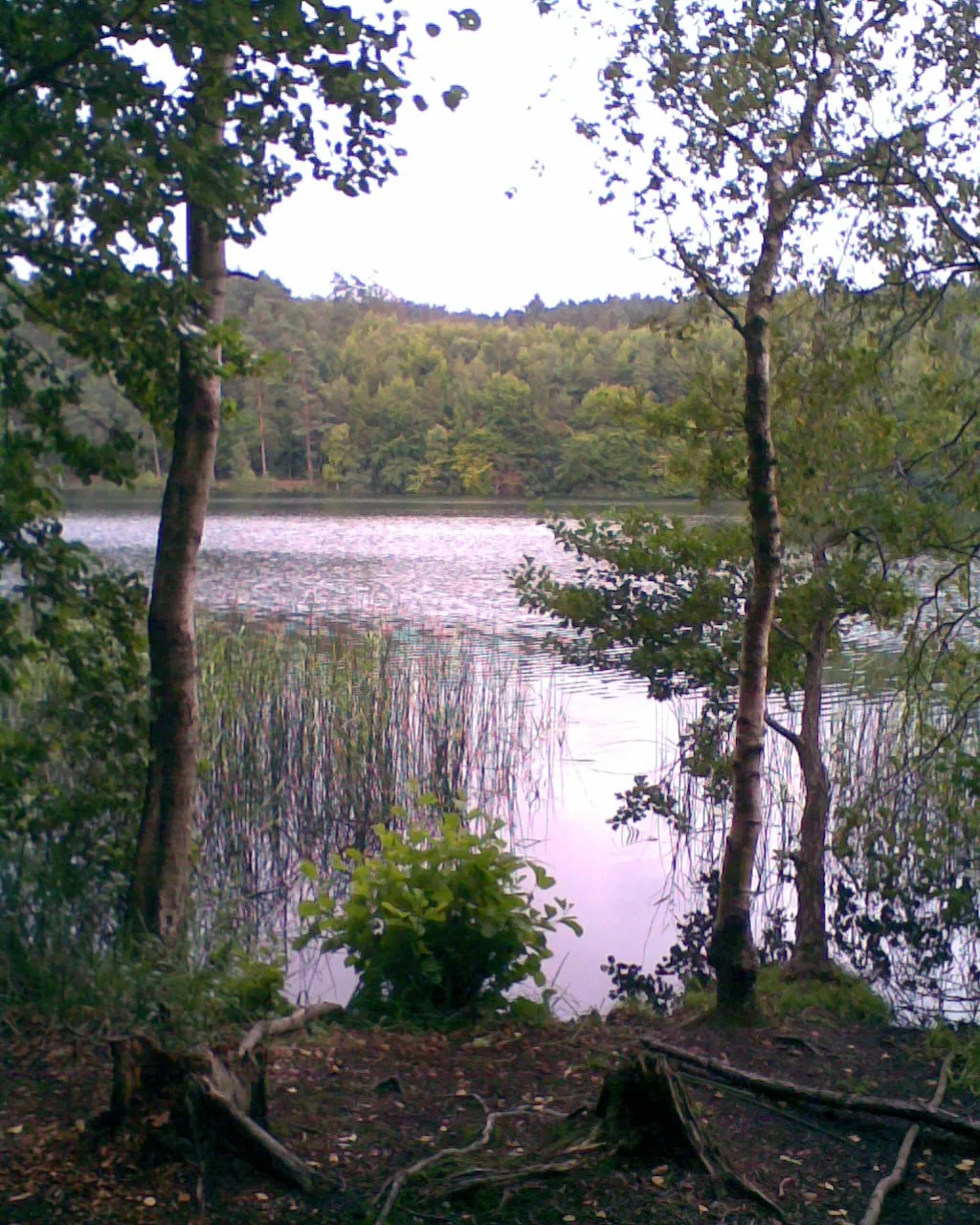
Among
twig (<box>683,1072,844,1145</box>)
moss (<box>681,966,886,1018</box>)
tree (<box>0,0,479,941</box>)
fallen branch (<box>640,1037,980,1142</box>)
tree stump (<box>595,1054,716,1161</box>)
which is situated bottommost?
moss (<box>681,966,886,1018</box>)

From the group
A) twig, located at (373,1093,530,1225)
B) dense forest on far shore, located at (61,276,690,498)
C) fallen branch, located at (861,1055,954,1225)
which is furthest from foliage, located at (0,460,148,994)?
dense forest on far shore, located at (61,276,690,498)

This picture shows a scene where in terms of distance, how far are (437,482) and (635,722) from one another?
3147 cm

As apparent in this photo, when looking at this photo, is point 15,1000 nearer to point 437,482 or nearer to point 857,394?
point 857,394

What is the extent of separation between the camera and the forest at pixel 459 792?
9.44 ft

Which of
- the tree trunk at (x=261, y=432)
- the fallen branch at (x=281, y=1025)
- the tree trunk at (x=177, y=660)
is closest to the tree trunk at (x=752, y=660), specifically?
the fallen branch at (x=281, y=1025)

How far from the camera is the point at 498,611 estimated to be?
17328 millimetres

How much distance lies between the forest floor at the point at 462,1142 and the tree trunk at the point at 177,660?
0.75 meters

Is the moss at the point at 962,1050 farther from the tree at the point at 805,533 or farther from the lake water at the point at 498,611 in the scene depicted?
the lake water at the point at 498,611

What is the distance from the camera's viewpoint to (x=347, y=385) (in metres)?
38.4

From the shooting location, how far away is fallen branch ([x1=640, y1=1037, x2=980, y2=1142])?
3170mm

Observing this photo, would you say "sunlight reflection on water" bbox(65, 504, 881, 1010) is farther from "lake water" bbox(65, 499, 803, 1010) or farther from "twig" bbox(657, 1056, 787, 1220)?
"twig" bbox(657, 1056, 787, 1220)

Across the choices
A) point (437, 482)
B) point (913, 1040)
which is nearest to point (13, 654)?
point (913, 1040)

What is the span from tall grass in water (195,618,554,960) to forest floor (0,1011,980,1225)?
313 centimetres

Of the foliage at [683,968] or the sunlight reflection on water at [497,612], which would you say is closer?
the foliage at [683,968]
